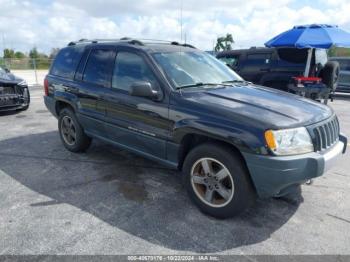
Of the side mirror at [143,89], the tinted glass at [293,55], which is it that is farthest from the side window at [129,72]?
the tinted glass at [293,55]

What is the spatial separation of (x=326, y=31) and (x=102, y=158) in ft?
26.1

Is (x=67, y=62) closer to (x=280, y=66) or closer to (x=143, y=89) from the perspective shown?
(x=143, y=89)

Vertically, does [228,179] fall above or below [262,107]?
below

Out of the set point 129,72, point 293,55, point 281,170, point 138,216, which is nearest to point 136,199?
point 138,216

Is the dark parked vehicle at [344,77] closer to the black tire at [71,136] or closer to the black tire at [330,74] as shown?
the black tire at [330,74]

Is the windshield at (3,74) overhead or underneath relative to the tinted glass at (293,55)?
underneath

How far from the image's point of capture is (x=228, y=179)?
3.16 m

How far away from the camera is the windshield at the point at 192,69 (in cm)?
369

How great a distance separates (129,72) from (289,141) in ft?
7.15

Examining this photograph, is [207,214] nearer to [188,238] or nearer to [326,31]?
[188,238]

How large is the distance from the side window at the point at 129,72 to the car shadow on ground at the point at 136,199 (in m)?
1.27

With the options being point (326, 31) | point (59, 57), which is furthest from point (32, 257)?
point (326, 31)

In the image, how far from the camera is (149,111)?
3656mm

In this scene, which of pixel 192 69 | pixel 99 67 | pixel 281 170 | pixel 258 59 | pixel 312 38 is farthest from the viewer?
pixel 258 59
